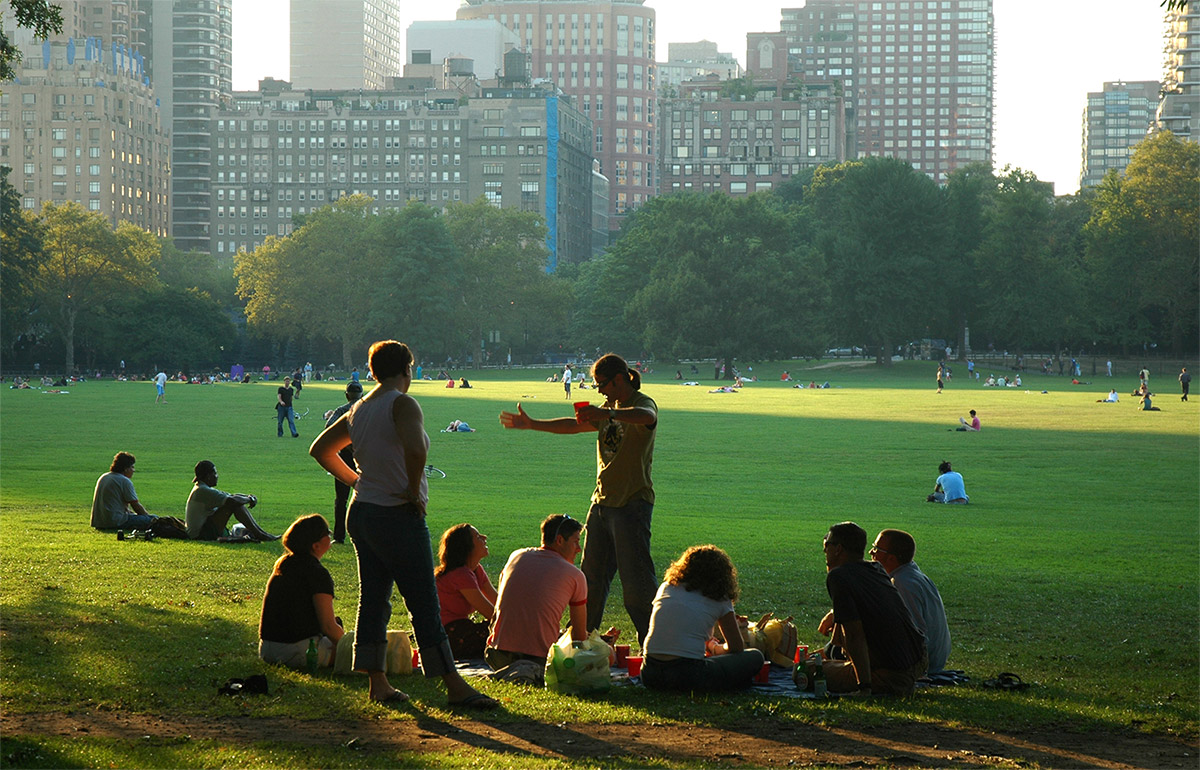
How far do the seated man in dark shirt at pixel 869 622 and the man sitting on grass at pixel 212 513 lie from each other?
388 inches

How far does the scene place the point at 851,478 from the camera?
26938 millimetres

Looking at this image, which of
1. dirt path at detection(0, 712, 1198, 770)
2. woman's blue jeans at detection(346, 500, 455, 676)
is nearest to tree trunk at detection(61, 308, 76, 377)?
woman's blue jeans at detection(346, 500, 455, 676)

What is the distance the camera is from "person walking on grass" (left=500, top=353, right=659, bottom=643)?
9.29m

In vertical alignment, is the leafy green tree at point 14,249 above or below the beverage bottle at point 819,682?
above

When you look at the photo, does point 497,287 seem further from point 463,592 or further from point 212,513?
point 463,592

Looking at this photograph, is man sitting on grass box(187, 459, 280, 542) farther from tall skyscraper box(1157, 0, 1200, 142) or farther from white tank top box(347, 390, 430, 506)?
tall skyscraper box(1157, 0, 1200, 142)

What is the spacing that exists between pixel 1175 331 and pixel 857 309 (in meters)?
27.6

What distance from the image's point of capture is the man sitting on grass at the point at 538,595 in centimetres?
904

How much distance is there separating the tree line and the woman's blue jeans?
90.0 meters

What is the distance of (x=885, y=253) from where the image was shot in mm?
110625

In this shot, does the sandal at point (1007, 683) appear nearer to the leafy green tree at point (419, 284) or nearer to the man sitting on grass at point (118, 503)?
the man sitting on grass at point (118, 503)

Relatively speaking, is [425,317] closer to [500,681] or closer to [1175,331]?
[1175,331]

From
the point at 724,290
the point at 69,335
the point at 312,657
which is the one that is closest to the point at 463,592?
the point at 312,657

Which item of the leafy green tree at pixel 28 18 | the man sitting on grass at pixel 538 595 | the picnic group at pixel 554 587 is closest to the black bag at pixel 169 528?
the leafy green tree at pixel 28 18
